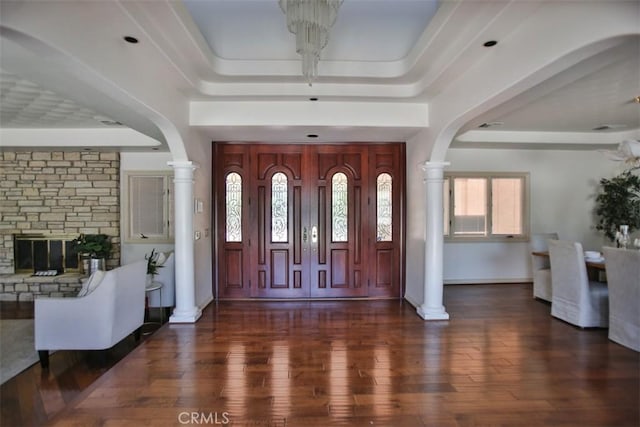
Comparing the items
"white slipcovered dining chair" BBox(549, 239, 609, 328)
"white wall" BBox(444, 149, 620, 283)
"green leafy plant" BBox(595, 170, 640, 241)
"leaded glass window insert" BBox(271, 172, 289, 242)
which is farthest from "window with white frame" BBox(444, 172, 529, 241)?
"leaded glass window insert" BBox(271, 172, 289, 242)

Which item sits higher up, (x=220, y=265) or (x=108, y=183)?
(x=108, y=183)

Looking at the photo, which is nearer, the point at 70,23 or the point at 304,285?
the point at 70,23

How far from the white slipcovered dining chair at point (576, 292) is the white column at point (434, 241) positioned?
56.1 inches

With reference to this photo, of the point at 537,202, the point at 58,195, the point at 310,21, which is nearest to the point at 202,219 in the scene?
the point at 310,21

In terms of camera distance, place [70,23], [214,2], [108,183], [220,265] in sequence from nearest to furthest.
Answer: [70,23], [214,2], [220,265], [108,183]

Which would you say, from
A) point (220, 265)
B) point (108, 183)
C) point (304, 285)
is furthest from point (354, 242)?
point (108, 183)

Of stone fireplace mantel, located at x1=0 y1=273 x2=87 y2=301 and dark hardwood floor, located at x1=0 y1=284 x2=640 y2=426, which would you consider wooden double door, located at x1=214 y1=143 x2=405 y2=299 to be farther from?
stone fireplace mantel, located at x1=0 y1=273 x2=87 y2=301

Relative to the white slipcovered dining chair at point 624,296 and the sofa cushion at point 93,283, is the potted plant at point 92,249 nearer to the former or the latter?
the sofa cushion at point 93,283

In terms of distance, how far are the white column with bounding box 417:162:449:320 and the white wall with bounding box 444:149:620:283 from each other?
207cm

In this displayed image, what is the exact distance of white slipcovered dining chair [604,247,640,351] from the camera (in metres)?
3.22

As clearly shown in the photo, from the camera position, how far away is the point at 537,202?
20.3 feet

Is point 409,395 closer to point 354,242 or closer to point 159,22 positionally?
point 354,242

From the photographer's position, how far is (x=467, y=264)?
615cm

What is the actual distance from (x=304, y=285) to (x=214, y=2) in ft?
12.5
